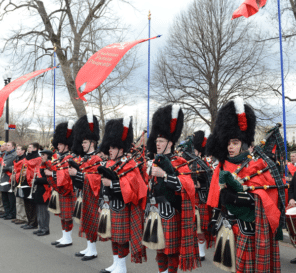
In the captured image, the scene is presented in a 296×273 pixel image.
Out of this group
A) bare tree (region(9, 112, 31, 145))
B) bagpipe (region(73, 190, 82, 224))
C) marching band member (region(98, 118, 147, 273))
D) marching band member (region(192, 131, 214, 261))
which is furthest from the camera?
bare tree (region(9, 112, 31, 145))

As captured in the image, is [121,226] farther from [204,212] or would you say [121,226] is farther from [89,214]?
[204,212]

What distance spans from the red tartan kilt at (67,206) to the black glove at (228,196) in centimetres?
349

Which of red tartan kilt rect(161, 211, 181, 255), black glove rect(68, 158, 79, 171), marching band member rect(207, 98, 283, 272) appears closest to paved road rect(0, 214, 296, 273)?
red tartan kilt rect(161, 211, 181, 255)

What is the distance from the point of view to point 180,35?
18266 mm

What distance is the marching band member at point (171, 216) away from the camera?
3.44 meters

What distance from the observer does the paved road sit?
4.72m

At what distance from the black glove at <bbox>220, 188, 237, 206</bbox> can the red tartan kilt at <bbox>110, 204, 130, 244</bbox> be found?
160 cm

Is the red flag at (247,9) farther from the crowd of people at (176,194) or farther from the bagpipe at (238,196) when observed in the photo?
the bagpipe at (238,196)

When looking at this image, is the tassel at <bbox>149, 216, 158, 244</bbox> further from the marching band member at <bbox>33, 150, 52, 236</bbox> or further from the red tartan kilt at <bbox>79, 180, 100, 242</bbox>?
the marching band member at <bbox>33, 150, 52, 236</bbox>

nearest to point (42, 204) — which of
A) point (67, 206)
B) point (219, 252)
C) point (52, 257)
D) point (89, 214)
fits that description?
point (67, 206)

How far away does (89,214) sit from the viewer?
5.05 meters

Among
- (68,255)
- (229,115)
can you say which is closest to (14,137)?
(68,255)

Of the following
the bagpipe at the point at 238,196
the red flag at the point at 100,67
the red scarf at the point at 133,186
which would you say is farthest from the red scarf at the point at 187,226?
the red flag at the point at 100,67

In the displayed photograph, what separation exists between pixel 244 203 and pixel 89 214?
110 inches
